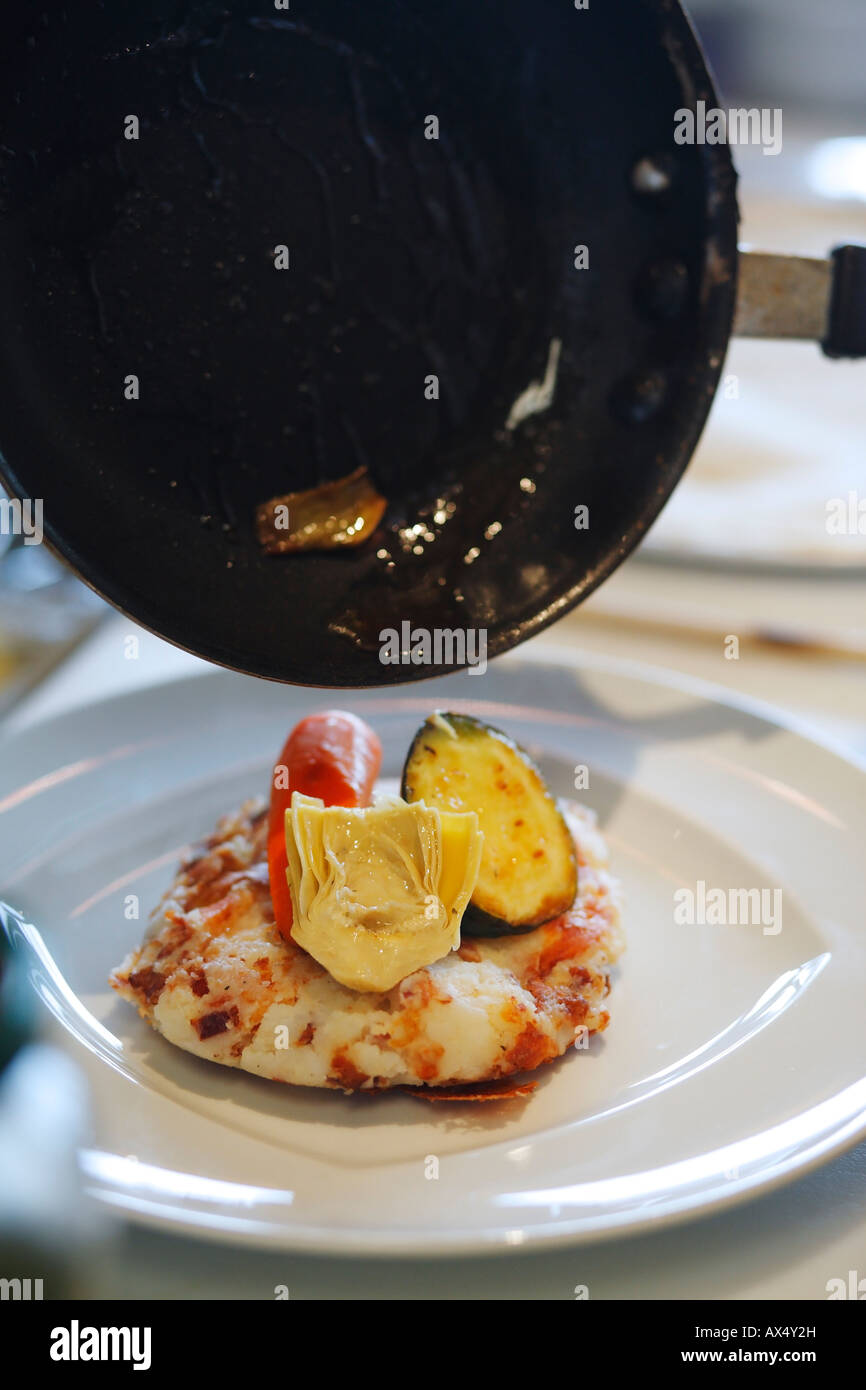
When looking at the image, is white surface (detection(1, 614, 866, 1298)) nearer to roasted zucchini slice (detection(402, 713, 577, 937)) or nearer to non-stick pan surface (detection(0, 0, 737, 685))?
roasted zucchini slice (detection(402, 713, 577, 937))

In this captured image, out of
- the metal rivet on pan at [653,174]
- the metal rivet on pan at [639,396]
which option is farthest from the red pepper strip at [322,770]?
the metal rivet on pan at [653,174]

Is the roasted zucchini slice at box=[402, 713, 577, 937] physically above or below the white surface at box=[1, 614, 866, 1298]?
above

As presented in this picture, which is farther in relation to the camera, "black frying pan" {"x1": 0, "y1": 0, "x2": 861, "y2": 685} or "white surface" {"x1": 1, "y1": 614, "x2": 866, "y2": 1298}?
"black frying pan" {"x1": 0, "y1": 0, "x2": 861, "y2": 685}

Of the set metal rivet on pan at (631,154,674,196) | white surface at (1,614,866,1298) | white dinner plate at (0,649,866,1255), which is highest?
metal rivet on pan at (631,154,674,196)

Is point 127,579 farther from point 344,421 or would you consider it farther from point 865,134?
point 865,134

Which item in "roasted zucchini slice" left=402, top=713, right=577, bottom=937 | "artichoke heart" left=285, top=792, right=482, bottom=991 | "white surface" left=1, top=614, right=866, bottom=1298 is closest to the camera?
"white surface" left=1, top=614, right=866, bottom=1298

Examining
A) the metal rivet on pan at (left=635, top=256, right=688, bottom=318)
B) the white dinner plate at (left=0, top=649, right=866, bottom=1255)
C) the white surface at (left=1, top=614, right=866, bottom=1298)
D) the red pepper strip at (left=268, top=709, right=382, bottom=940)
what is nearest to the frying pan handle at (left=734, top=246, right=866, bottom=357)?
the metal rivet on pan at (left=635, top=256, right=688, bottom=318)
